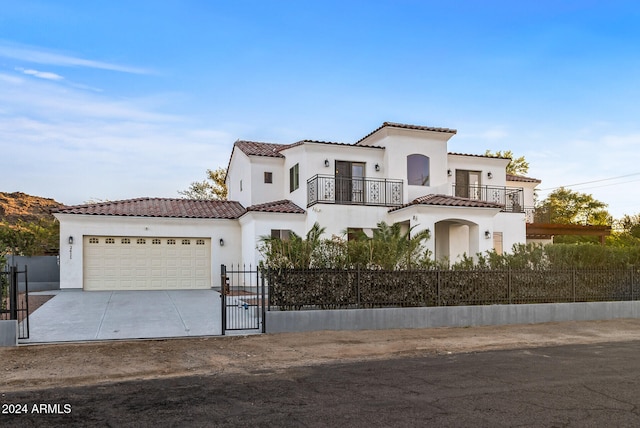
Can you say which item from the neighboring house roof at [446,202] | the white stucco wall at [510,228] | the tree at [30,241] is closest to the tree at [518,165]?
the white stucco wall at [510,228]

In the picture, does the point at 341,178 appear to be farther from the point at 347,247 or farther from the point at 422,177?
the point at 347,247

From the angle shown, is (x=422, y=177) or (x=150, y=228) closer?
(x=150, y=228)

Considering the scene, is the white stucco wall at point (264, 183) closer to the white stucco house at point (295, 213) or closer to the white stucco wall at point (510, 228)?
the white stucco house at point (295, 213)

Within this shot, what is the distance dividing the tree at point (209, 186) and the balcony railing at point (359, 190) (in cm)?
2226

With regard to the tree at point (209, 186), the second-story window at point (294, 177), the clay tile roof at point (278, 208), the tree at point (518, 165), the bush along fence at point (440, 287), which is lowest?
the bush along fence at point (440, 287)

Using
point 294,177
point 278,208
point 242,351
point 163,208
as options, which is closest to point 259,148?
point 294,177

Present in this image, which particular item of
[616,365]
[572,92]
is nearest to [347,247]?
[616,365]

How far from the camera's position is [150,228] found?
74.0 ft

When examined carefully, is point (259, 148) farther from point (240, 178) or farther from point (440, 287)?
point (440, 287)

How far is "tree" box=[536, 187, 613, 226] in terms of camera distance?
143ft

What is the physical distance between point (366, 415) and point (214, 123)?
18.6 meters

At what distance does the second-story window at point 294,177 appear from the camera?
2401 centimetres

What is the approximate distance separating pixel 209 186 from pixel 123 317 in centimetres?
3107

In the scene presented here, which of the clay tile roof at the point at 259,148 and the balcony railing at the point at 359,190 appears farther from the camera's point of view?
the clay tile roof at the point at 259,148
